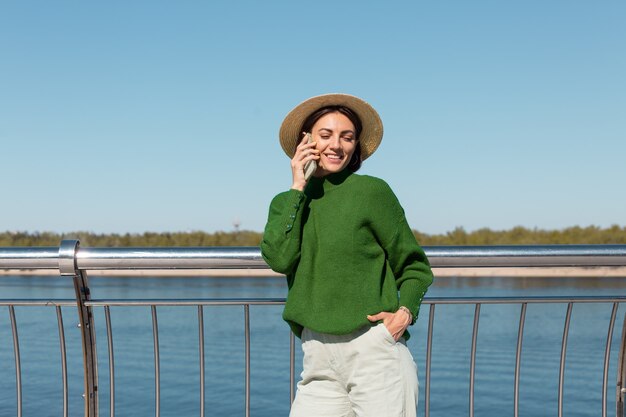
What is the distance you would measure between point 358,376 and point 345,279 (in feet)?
1.07

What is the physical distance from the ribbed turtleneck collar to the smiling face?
0.02 metres

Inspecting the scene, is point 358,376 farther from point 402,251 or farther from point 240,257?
point 240,257

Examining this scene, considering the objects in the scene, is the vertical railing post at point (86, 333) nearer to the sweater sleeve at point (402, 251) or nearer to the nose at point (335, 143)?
the nose at point (335, 143)

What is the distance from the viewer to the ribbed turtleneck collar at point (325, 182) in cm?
254

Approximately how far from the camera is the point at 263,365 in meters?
12.2

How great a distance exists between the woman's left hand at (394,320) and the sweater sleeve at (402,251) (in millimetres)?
45

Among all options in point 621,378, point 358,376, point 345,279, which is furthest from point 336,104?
point 621,378

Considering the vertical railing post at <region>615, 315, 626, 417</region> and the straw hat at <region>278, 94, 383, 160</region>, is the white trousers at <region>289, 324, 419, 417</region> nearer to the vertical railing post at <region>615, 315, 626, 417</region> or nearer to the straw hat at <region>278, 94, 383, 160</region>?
the straw hat at <region>278, 94, 383, 160</region>

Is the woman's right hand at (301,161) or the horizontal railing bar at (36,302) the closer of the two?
the woman's right hand at (301,161)

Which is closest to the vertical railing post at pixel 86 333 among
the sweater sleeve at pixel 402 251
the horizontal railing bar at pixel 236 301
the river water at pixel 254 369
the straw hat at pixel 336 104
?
the horizontal railing bar at pixel 236 301

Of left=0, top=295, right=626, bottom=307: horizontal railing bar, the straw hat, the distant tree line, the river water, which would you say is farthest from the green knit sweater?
the distant tree line

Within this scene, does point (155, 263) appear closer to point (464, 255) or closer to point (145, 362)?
point (464, 255)

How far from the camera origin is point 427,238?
63.0m

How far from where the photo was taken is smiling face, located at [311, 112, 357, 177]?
2.53m
